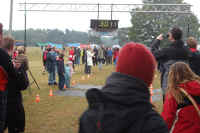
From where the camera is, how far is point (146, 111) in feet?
5.38

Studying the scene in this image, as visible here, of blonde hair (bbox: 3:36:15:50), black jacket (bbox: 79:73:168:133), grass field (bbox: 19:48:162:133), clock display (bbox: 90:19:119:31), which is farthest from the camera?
clock display (bbox: 90:19:119:31)

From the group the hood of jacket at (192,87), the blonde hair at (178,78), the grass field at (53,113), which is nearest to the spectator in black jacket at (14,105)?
the grass field at (53,113)

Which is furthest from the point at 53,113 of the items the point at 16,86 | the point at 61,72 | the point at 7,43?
the point at 61,72

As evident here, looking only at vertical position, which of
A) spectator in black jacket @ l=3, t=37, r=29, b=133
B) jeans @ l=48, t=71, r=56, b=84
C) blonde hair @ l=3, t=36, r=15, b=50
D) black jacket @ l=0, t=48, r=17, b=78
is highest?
blonde hair @ l=3, t=36, r=15, b=50

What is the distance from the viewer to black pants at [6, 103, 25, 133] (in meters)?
4.36

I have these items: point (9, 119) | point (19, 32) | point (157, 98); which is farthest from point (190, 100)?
point (19, 32)

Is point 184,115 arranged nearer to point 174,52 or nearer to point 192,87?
point 192,87

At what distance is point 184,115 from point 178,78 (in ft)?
1.46

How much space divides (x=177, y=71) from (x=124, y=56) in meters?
1.87

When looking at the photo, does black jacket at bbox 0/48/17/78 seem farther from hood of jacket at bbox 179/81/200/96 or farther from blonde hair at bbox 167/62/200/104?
hood of jacket at bbox 179/81/200/96

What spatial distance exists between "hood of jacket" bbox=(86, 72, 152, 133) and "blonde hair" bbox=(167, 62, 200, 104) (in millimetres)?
1632

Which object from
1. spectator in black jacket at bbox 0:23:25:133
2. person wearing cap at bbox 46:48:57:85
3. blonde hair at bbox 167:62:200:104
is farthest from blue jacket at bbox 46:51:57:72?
blonde hair at bbox 167:62:200:104

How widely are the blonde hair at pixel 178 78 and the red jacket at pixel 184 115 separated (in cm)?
6

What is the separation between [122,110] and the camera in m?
1.60
